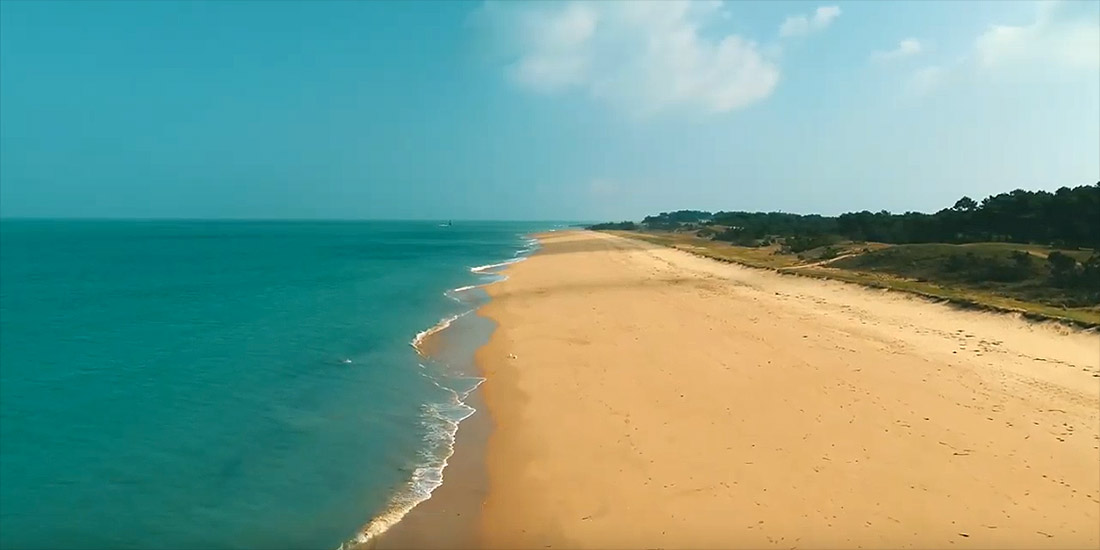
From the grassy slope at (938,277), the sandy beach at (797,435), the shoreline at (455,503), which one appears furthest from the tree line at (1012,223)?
the shoreline at (455,503)

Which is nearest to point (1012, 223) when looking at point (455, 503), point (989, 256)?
point (989, 256)

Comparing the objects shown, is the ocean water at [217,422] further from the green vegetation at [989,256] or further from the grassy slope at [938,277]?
the green vegetation at [989,256]

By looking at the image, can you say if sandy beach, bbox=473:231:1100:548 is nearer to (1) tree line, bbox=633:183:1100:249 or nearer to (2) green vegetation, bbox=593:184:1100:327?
(2) green vegetation, bbox=593:184:1100:327

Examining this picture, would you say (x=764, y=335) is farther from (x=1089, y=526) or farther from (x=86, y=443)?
(x=86, y=443)

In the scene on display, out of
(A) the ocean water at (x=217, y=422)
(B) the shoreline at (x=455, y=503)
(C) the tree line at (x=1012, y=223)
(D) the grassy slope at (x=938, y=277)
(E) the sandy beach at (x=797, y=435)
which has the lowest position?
(A) the ocean water at (x=217, y=422)

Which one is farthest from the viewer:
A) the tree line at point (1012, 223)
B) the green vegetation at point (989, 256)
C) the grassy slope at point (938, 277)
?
the tree line at point (1012, 223)
